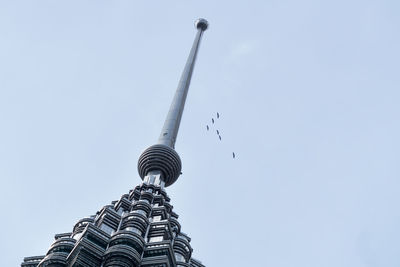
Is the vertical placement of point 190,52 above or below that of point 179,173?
above

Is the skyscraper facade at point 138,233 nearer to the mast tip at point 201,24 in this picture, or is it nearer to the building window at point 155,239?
the building window at point 155,239

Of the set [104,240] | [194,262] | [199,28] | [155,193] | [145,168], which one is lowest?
[104,240]

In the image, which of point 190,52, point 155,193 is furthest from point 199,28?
point 155,193

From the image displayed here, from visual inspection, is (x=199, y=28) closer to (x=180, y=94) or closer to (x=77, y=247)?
(x=180, y=94)

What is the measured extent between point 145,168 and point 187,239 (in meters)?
24.2

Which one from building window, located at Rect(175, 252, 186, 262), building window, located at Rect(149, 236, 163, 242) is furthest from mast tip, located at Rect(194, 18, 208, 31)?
building window, located at Rect(149, 236, 163, 242)

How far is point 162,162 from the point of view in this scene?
413ft

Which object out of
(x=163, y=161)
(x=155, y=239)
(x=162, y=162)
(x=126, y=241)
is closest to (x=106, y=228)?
(x=155, y=239)

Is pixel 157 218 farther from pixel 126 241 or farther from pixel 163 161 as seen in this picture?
pixel 163 161

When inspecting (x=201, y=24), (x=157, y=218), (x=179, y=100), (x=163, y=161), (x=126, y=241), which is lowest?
(x=126, y=241)

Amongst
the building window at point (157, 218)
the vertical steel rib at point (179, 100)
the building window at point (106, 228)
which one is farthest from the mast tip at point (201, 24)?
the building window at point (106, 228)

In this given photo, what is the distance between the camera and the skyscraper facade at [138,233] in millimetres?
84500

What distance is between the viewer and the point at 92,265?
273 feet

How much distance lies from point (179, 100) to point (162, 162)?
108 ft
